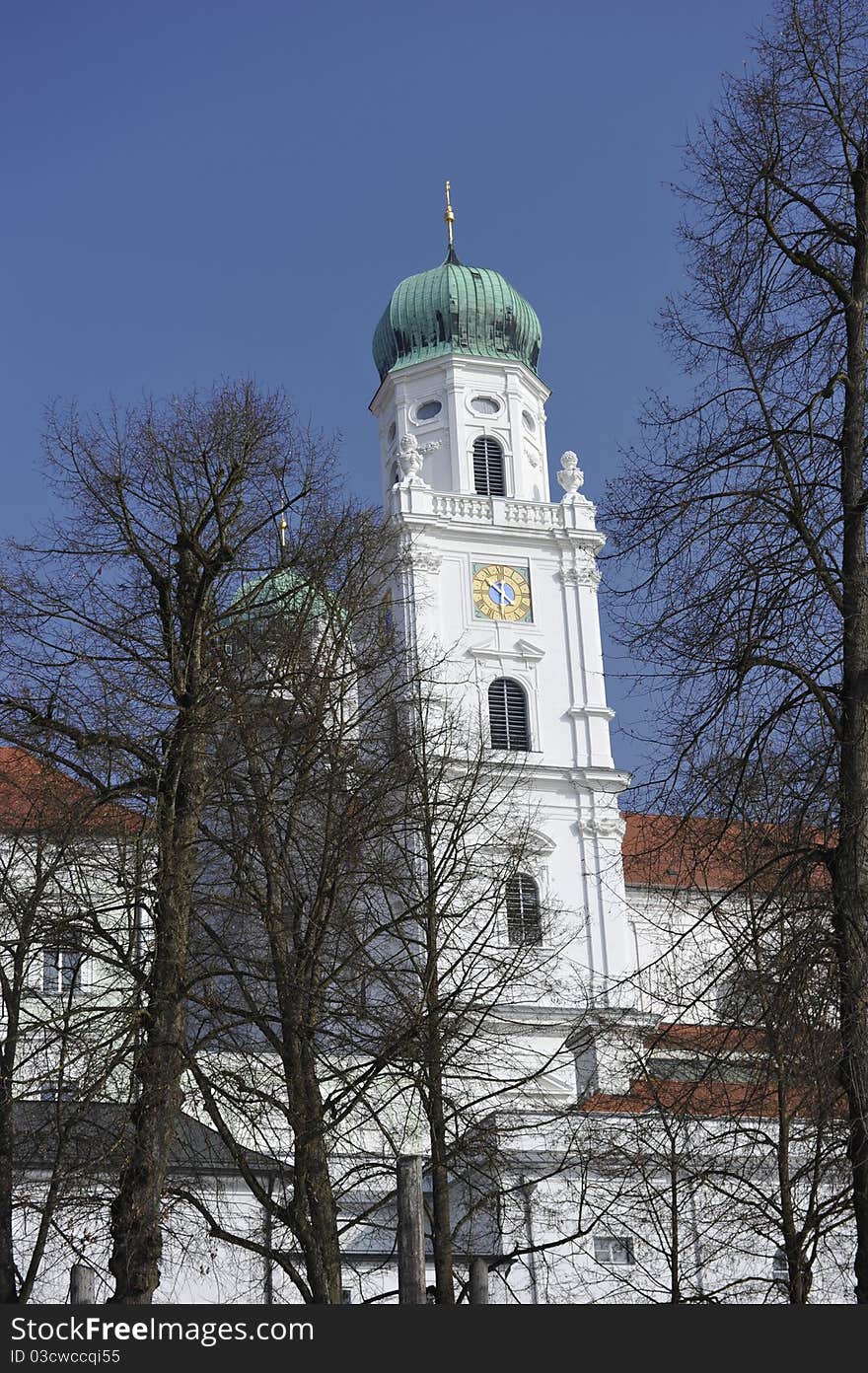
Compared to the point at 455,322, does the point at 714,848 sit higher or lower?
lower

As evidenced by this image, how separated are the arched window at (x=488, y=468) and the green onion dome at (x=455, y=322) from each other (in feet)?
12.8

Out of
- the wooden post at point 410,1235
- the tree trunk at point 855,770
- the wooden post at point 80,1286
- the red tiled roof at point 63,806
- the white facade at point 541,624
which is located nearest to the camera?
the tree trunk at point 855,770

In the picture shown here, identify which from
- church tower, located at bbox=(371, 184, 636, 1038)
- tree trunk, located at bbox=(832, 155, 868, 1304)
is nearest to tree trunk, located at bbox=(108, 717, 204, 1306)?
tree trunk, located at bbox=(832, 155, 868, 1304)

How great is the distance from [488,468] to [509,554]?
619 cm

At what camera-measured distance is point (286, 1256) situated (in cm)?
1831

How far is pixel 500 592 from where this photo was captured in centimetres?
6356

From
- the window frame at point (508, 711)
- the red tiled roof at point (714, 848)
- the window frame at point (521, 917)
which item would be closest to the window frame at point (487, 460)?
the window frame at point (508, 711)

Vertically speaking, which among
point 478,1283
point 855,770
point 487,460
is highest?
point 487,460

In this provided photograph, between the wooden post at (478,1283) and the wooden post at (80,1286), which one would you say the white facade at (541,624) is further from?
the wooden post at (80,1286)

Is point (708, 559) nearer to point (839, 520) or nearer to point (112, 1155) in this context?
point (839, 520)

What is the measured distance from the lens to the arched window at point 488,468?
6881 cm

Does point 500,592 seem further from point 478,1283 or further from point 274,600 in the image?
point 274,600

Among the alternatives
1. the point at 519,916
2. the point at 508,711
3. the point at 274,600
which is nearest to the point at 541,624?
the point at 508,711

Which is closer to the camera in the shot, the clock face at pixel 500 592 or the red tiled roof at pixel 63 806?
the red tiled roof at pixel 63 806
